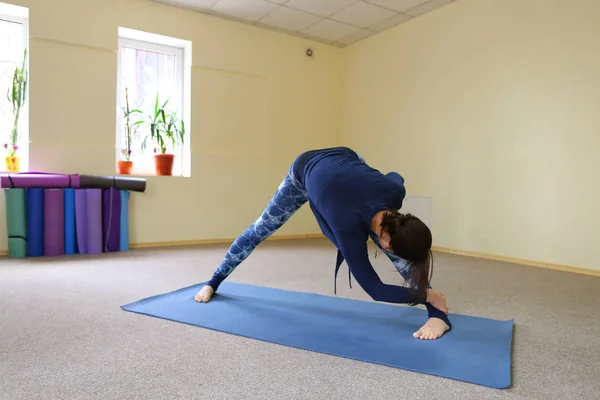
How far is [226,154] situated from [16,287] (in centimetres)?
269

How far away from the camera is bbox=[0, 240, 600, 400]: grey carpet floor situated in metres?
1.40

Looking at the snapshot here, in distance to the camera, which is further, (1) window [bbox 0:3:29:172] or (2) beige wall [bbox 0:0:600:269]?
(1) window [bbox 0:3:29:172]

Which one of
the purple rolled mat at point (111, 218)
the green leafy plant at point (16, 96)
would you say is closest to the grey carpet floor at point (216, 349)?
the purple rolled mat at point (111, 218)

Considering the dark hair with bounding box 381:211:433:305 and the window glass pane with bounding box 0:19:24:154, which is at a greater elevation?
the window glass pane with bounding box 0:19:24:154

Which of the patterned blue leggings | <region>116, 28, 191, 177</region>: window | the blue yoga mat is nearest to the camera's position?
the blue yoga mat

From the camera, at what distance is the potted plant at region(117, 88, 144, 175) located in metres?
4.52

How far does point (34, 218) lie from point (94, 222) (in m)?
0.45

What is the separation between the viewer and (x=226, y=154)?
5.02 m

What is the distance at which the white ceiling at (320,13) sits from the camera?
452 cm

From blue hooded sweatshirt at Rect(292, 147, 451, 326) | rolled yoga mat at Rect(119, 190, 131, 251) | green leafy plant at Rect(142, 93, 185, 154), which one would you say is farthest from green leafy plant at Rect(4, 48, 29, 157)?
blue hooded sweatshirt at Rect(292, 147, 451, 326)

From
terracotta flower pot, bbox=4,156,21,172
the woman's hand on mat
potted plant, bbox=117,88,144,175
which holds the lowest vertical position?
the woman's hand on mat

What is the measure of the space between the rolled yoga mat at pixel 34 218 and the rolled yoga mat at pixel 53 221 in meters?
0.04

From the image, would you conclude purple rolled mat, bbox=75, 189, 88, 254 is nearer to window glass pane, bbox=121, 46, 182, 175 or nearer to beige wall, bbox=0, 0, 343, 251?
beige wall, bbox=0, 0, 343, 251

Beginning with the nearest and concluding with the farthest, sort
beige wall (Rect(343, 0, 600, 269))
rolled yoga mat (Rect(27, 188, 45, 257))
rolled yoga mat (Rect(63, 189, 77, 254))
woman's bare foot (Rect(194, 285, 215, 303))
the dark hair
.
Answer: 1. the dark hair
2. woman's bare foot (Rect(194, 285, 215, 303))
3. beige wall (Rect(343, 0, 600, 269))
4. rolled yoga mat (Rect(27, 188, 45, 257))
5. rolled yoga mat (Rect(63, 189, 77, 254))
